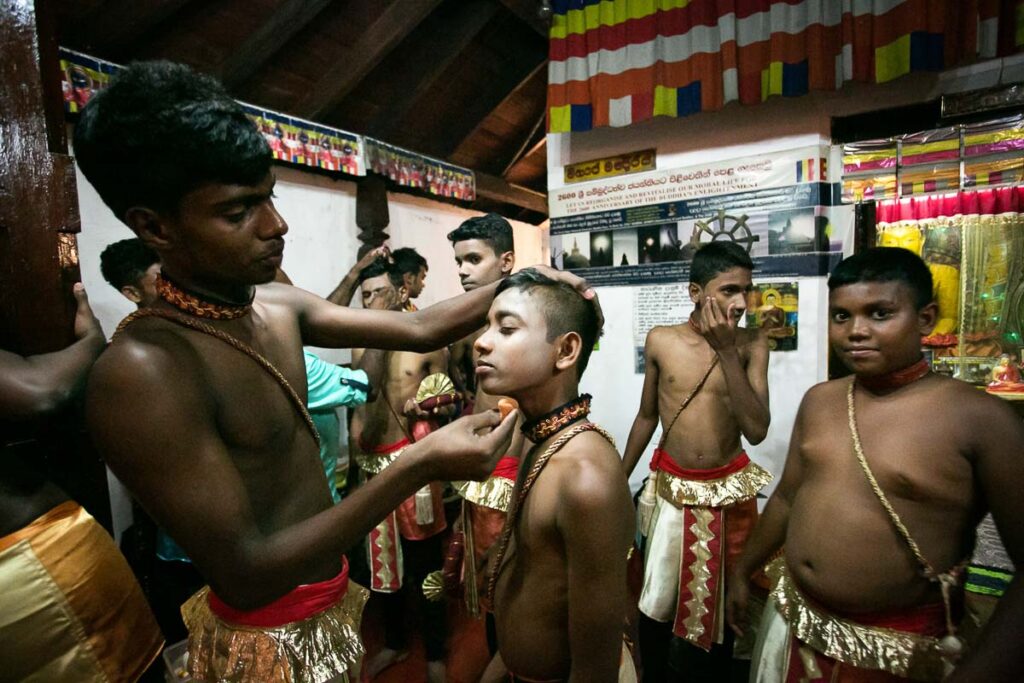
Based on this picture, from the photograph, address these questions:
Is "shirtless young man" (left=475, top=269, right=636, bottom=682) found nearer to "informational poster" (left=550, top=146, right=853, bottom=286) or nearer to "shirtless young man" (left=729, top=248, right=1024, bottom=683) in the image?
"shirtless young man" (left=729, top=248, right=1024, bottom=683)

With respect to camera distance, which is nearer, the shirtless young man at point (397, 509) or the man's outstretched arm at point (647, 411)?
the man's outstretched arm at point (647, 411)

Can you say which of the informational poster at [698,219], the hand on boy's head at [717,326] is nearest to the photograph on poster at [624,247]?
the informational poster at [698,219]

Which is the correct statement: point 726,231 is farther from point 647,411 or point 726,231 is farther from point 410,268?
point 410,268

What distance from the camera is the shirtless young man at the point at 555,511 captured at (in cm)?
134

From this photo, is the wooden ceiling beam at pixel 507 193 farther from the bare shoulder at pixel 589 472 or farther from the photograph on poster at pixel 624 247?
the bare shoulder at pixel 589 472

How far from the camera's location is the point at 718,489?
2.68 meters

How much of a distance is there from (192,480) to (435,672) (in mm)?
2552

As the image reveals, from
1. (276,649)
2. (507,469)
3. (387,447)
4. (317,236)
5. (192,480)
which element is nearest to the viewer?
(192,480)

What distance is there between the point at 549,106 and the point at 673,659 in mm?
3931

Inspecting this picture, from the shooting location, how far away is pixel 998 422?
1485mm

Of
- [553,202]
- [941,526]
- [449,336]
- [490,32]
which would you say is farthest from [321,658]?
[490,32]

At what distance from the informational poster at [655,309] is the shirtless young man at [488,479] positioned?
5.16 ft

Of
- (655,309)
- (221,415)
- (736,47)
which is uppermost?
(736,47)

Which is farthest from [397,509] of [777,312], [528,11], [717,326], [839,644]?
[528,11]
